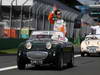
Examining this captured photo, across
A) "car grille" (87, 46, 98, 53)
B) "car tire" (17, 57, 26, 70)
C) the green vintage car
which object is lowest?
"car grille" (87, 46, 98, 53)

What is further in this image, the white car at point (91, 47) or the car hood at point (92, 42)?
the car hood at point (92, 42)

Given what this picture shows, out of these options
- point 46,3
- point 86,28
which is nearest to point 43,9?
point 46,3

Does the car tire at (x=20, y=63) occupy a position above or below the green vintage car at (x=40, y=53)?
below

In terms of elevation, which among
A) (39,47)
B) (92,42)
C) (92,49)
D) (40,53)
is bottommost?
(92,49)

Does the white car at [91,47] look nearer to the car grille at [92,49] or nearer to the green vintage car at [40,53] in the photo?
the car grille at [92,49]

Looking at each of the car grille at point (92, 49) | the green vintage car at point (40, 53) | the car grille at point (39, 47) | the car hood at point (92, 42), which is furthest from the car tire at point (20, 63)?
the car hood at point (92, 42)

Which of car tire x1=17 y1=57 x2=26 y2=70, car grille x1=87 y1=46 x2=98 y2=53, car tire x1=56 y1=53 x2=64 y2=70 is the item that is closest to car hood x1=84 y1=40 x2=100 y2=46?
car grille x1=87 y1=46 x2=98 y2=53

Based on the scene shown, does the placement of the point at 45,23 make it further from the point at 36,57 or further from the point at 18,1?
the point at 36,57

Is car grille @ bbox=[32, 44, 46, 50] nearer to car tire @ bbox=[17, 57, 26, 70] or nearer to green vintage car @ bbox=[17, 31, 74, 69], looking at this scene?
green vintage car @ bbox=[17, 31, 74, 69]

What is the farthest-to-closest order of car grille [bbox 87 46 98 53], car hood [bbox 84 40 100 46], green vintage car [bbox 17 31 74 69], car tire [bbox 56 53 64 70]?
car hood [bbox 84 40 100 46]
car grille [bbox 87 46 98 53]
car tire [bbox 56 53 64 70]
green vintage car [bbox 17 31 74 69]

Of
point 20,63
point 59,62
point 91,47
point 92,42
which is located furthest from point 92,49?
point 20,63

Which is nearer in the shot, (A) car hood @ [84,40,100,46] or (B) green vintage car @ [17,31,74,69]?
(B) green vintage car @ [17,31,74,69]

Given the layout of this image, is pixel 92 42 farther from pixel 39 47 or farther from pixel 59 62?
pixel 39 47

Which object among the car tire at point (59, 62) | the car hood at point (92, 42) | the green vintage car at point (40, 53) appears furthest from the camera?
the car hood at point (92, 42)
